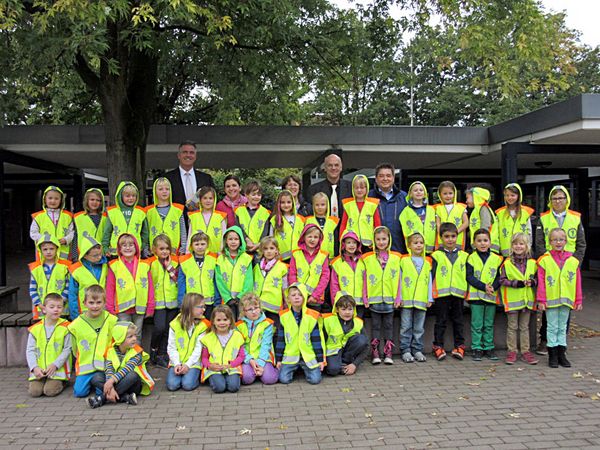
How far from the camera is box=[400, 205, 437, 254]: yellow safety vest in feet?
21.0

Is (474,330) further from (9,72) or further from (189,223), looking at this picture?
(9,72)

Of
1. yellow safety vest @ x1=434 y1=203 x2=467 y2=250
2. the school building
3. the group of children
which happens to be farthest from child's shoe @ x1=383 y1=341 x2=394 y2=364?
the school building

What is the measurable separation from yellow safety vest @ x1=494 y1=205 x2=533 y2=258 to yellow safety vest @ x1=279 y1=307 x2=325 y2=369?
8.28ft

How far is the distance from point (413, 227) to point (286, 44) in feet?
11.4

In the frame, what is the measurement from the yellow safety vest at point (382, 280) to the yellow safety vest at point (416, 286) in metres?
0.10

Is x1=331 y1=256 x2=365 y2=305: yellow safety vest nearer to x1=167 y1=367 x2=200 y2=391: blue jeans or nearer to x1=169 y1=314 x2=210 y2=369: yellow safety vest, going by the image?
x1=169 y1=314 x2=210 y2=369: yellow safety vest

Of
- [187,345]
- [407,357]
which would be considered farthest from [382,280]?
[187,345]

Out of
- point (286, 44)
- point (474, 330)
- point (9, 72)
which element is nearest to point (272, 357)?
point (474, 330)

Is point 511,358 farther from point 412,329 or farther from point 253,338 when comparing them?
point 253,338

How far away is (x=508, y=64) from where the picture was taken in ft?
26.1

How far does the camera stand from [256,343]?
5.48 m

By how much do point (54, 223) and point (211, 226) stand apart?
191cm

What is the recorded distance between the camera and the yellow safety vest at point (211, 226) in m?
6.27

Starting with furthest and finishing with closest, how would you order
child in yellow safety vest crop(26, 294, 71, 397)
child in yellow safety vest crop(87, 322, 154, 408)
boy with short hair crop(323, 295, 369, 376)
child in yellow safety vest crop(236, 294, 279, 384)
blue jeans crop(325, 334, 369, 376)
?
1. blue jeans crop(325, 334, 369, 376)
2. boy with short hair crop(323, 295, 369, 376)
3. child in yellow safety vest crop(236, 294, 279, 384)
4. child in yellow safety vest crop(26, 294, 71, 397)
5. child in yellow safety vest crop(87, 322, 154, 408)
